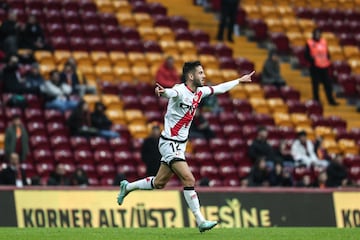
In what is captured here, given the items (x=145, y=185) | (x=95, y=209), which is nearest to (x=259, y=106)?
(x=95, y=209)

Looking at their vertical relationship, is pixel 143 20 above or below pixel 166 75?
above

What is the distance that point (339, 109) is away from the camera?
29.4 metres

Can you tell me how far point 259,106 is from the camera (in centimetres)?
2761

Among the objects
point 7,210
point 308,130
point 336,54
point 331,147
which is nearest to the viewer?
point 7,210

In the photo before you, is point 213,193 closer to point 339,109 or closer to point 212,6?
point 339,109

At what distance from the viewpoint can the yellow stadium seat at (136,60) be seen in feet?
88.8

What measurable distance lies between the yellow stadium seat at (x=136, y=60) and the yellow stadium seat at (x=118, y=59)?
0.12 m

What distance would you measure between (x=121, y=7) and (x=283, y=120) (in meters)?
5.01

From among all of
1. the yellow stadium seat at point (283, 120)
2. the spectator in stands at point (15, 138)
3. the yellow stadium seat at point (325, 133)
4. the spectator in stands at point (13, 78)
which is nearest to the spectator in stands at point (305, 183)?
the yellow stadium seat at point (283, 120)

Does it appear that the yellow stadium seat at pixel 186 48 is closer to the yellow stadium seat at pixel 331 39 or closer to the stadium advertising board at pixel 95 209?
the yellow stadium seat at pixel 331 39

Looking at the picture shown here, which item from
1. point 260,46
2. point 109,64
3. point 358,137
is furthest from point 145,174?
point 260,46

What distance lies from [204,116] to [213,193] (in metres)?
5.98

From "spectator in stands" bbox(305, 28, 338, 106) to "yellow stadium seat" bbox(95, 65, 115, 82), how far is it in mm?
4909

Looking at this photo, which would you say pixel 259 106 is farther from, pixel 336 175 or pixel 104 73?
pixel 336 175
